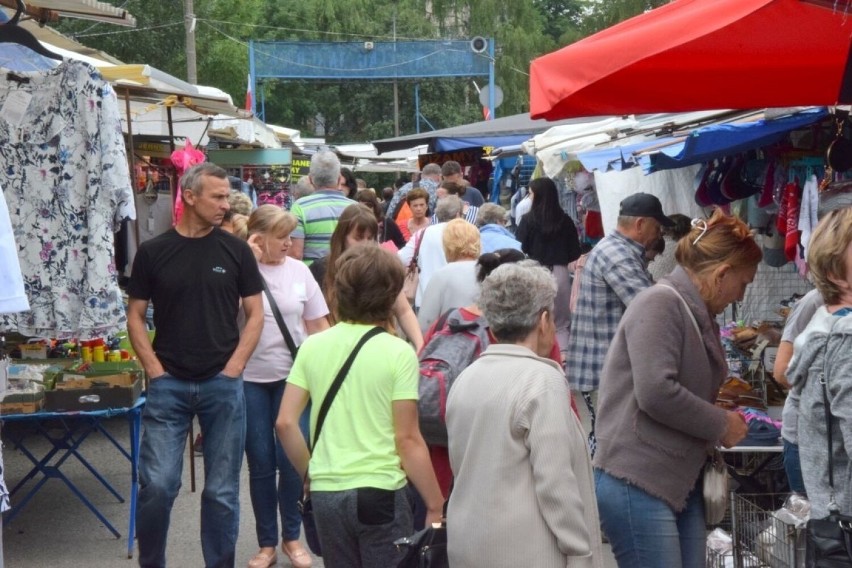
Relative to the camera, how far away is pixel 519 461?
3539 mm

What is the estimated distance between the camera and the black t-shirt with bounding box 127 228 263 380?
5.68 meters

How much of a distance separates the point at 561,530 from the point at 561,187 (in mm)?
9982

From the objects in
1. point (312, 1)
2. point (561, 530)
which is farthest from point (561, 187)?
point (312, 1)

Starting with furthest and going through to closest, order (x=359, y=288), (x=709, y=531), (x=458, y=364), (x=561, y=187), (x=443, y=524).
A: (x=561, y=187) < (x=709, y=531) < (x=458, y=364) < (x=359, y=288) < (x=443, y=524)

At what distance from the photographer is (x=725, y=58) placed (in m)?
4.88

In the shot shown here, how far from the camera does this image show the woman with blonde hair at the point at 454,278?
691 cm

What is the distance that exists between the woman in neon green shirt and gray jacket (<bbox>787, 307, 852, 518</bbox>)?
51.1 inches

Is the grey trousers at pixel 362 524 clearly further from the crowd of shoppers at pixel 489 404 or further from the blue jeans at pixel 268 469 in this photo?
the blue jeans at pixel 268 469

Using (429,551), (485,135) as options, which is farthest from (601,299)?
(485,135)

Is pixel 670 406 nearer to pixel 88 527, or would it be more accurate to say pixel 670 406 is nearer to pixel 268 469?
pixel 268 469

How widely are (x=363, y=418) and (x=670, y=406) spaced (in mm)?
1042

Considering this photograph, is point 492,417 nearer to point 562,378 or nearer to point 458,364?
point 562,378

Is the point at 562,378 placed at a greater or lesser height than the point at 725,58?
lesser

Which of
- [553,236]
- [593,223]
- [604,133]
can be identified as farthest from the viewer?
[593,223]
